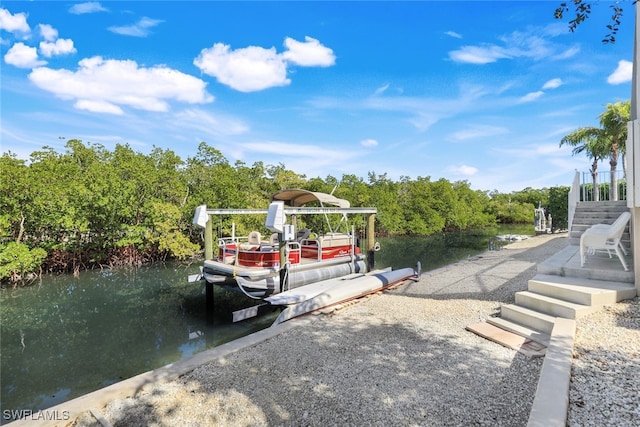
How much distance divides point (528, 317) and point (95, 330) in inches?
365

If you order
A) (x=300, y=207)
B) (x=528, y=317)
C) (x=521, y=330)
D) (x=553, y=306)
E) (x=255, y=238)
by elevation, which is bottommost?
(x=521, y=330)

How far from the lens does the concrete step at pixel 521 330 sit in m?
4.52

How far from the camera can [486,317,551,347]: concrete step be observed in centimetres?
452

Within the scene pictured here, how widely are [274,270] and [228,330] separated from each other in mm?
1775

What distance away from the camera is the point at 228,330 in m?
8.06

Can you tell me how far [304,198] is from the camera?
10922 mm

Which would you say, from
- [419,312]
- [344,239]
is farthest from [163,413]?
[344,239]

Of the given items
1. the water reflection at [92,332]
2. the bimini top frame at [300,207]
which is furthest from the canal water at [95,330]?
the bimini top frame at [300,207]

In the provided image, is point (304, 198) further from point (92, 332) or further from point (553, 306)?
point (553, 306)

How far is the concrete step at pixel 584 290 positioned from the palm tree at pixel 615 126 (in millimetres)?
16251

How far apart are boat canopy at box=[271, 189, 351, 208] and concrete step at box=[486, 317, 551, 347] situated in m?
5.85

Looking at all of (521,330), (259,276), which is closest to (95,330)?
(259,276)

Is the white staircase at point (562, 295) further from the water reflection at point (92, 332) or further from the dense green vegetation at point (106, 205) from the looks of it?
the dense green vegetation at point (106, 205)

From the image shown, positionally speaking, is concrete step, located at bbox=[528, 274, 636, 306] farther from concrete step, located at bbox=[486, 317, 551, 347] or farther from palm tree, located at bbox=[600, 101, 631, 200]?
palm tree, located at bbox=[600, 101, 631, 200]
